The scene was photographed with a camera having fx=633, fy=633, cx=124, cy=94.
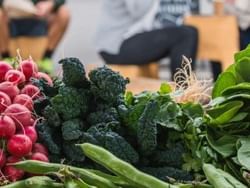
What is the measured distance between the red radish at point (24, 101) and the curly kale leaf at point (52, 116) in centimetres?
3

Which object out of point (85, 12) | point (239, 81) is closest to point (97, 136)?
point (239, 81)

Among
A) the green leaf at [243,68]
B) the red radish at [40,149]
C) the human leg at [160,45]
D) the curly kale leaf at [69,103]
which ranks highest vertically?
the human leg at [160,45]

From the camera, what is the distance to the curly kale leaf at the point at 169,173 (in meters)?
1.01

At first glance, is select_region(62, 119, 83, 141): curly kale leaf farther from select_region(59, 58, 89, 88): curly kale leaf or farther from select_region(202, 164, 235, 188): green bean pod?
select_region(202, 164, 235, 188): green bean pod

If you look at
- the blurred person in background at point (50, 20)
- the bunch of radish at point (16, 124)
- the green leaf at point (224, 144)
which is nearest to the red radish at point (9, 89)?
the bunch of radish at point (16, 124)

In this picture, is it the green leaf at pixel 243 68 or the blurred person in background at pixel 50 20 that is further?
the blurred person in background at pixel 50 20

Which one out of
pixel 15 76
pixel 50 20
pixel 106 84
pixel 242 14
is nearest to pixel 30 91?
pixel 15 76

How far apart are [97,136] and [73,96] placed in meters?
0.08

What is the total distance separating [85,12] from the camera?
20.1ft

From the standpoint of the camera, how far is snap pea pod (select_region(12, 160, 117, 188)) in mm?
930

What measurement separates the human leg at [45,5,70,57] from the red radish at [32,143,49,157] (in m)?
4.08

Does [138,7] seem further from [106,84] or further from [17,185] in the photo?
[17,185]

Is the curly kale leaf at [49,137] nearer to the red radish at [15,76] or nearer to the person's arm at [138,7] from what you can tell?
the red radish at [15,76]

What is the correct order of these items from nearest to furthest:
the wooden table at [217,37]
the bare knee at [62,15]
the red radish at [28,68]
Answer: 1. the red radish at [28,68]
2. the wooden table at [217,37]
3. the bare knee at [62,15]
